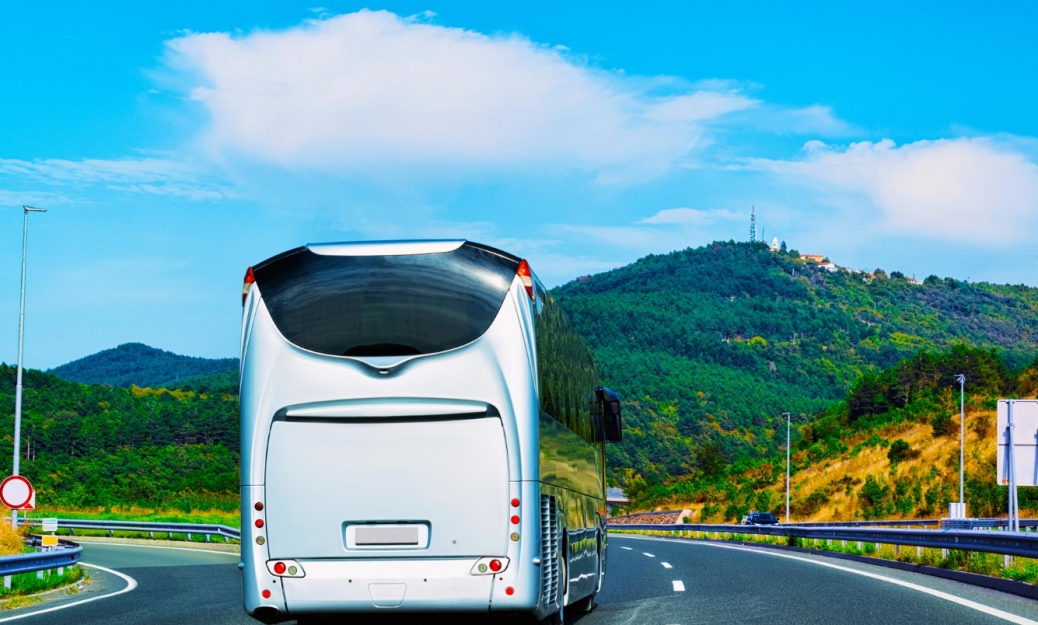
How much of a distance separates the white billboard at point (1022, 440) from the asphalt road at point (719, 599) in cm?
301

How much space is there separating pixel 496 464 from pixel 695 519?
259 feet

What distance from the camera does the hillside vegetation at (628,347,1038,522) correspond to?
69.0m

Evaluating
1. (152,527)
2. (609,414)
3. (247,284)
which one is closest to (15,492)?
(609,414)

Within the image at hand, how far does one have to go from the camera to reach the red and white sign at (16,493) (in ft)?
81.3

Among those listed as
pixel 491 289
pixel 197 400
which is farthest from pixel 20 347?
pixel 197 400

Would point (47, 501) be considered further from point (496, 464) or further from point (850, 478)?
point (496, 464)

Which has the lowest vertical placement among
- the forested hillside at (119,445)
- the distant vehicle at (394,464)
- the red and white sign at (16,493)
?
the forested hillside at (119,445)

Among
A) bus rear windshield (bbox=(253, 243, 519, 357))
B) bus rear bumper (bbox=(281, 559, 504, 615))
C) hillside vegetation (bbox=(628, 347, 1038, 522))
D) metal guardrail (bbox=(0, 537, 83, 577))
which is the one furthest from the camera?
hillside vegetation (bbox=(628, 347, 1038, 522))

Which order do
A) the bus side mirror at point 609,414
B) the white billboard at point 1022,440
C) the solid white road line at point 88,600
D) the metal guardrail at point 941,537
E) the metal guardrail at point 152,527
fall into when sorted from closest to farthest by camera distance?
the solid white road line at point 88,600 → the bus side mirror at point 609,414 → the metal guardrail at point 941,537 → the white billboard at point 1022,440 → the metal guardrail at point 152,527

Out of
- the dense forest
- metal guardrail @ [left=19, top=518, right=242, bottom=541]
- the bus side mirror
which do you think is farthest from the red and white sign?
the dense forest

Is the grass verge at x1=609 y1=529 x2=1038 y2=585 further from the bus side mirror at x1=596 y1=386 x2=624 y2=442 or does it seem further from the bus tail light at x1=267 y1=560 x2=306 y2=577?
the bus tail light at x1=267 y1=560 x2=306 y2=577

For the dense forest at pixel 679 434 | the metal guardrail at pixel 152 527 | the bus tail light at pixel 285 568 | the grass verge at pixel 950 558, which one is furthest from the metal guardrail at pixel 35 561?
the dense forest at pixel 679 434

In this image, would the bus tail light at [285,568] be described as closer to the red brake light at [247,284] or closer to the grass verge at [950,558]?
the red brake light at [247,284]

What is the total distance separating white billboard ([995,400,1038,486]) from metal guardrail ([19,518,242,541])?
2315cm
